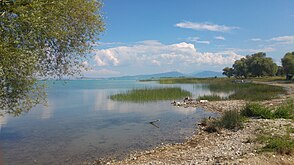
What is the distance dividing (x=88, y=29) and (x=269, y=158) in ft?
39.9

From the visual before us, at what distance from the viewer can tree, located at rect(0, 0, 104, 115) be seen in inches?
407

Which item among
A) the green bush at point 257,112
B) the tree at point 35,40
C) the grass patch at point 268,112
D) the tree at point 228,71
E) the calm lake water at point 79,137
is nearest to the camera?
the tree at point 35,40

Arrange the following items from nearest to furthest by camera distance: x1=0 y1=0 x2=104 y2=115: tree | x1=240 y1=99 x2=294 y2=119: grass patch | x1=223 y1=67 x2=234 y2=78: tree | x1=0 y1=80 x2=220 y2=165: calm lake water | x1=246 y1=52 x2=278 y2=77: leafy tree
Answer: x1=0 y1=0 x2=104 y2=115: tree < x1=0 y1=80 x2=220 y2=165: calm lake water < x1=240 y1=99 x2=294 y2=119: grass patch < x1=246 y1=52 x2=278 y2=77: leafy tree < x1=223 y1=67 x2=234 y2=78: tree

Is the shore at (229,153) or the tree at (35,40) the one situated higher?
the tree at (35,40)

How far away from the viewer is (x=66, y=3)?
40.2 ft

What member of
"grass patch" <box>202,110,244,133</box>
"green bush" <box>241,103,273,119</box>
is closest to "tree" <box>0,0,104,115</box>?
"grass patch" <box>202,110,244,133</box>

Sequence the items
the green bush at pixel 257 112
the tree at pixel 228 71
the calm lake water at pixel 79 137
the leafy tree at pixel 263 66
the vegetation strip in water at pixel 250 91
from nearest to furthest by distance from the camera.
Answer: the calm lake water at pixel 79 137, the green bush at pixel 257 112, the vegetation strip in water at pixel 250 91, the leafy tree at pixel 263 66, the tree at pixel 228 71

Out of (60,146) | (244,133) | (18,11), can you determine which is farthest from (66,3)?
(244,133)

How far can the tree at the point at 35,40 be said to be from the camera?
1034 centimetres

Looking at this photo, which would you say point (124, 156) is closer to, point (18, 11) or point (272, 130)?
point (272, 130)

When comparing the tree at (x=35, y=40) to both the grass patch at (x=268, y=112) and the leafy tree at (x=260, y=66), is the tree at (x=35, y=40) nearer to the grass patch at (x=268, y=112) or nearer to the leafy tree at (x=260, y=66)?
the grass patch at (x=268, y=112)

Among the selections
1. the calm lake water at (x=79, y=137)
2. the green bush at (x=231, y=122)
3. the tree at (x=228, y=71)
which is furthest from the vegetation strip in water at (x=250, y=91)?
the tree at (x=228, y=71)

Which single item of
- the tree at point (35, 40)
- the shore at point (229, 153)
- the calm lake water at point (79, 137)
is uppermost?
the tree at point (35, 40)

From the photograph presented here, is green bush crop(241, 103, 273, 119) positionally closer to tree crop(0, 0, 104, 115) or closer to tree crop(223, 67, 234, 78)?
tree crop(0, 0, 104, 115)
